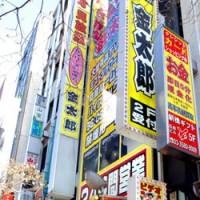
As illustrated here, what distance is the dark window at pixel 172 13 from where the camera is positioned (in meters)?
10.8

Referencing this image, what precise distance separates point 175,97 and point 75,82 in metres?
7.23

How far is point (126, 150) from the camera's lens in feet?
33.1

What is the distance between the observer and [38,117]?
1970cm

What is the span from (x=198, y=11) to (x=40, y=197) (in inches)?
366

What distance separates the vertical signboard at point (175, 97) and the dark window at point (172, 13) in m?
2.16

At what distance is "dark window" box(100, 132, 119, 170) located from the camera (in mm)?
10664

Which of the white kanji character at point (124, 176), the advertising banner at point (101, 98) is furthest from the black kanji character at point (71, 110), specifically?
the white kanji character at point (124, 176)

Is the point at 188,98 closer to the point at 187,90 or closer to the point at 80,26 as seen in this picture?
the point at 187,90

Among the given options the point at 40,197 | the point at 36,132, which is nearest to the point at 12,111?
the point at 36,132

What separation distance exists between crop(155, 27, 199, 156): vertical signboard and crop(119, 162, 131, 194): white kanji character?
2576 millimetres

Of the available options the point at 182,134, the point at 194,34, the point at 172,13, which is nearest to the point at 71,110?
the point at 172,13

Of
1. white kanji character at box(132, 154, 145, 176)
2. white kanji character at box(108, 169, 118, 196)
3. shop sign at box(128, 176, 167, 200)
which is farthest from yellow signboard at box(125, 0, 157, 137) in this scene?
white kanji character at box(108, 169, 118, 196)

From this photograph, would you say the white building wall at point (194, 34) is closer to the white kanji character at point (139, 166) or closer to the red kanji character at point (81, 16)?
the white kanji character at point (139, 166)

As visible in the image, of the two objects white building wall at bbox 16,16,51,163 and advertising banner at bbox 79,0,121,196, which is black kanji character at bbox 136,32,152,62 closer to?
advertising banner at bbox 79,0,121,196
